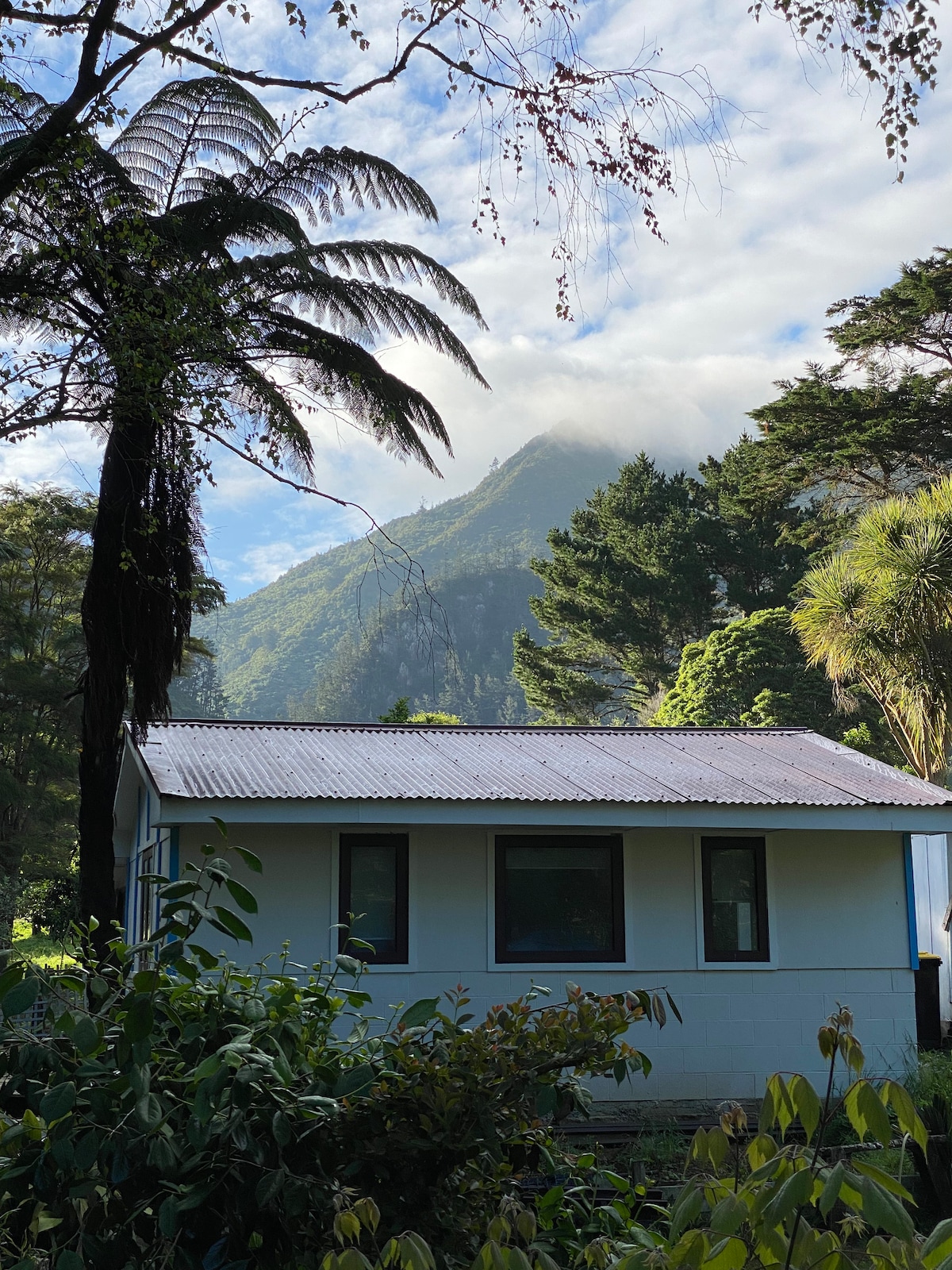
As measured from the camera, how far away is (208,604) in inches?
1033

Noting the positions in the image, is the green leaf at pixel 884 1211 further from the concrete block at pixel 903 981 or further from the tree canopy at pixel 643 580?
the tree canopy at pixel 643 580

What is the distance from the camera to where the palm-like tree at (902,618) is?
1753 cm

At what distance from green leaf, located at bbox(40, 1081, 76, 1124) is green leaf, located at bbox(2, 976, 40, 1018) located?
0.17 m

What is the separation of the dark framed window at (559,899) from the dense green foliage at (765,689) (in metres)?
19.8

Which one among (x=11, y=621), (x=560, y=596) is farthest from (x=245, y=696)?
(x=11, y=621)

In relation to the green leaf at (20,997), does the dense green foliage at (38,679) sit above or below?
above

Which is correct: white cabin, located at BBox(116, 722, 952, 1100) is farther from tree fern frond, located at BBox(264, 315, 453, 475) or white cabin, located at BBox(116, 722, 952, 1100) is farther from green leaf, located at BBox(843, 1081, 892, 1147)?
green leaf, located at BBox(843, 1081, 892, 1147)

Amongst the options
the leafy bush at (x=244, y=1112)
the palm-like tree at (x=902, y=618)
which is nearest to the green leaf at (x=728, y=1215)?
the leafy bush at (x=244, y=1112)

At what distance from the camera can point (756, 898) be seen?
37.9ft

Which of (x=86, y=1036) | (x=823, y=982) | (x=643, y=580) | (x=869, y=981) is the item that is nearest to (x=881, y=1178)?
(x=86, y=1036)

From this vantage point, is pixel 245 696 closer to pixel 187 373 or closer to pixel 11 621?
pixel 11 621

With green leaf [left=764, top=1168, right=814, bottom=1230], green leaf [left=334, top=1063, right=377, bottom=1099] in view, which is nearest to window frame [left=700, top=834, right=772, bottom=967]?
green leaf [left=334, top=1063, right=377, bottom=1099]

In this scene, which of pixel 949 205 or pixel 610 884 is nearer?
pixel 949 205

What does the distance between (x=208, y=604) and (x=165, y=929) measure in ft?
79.1
